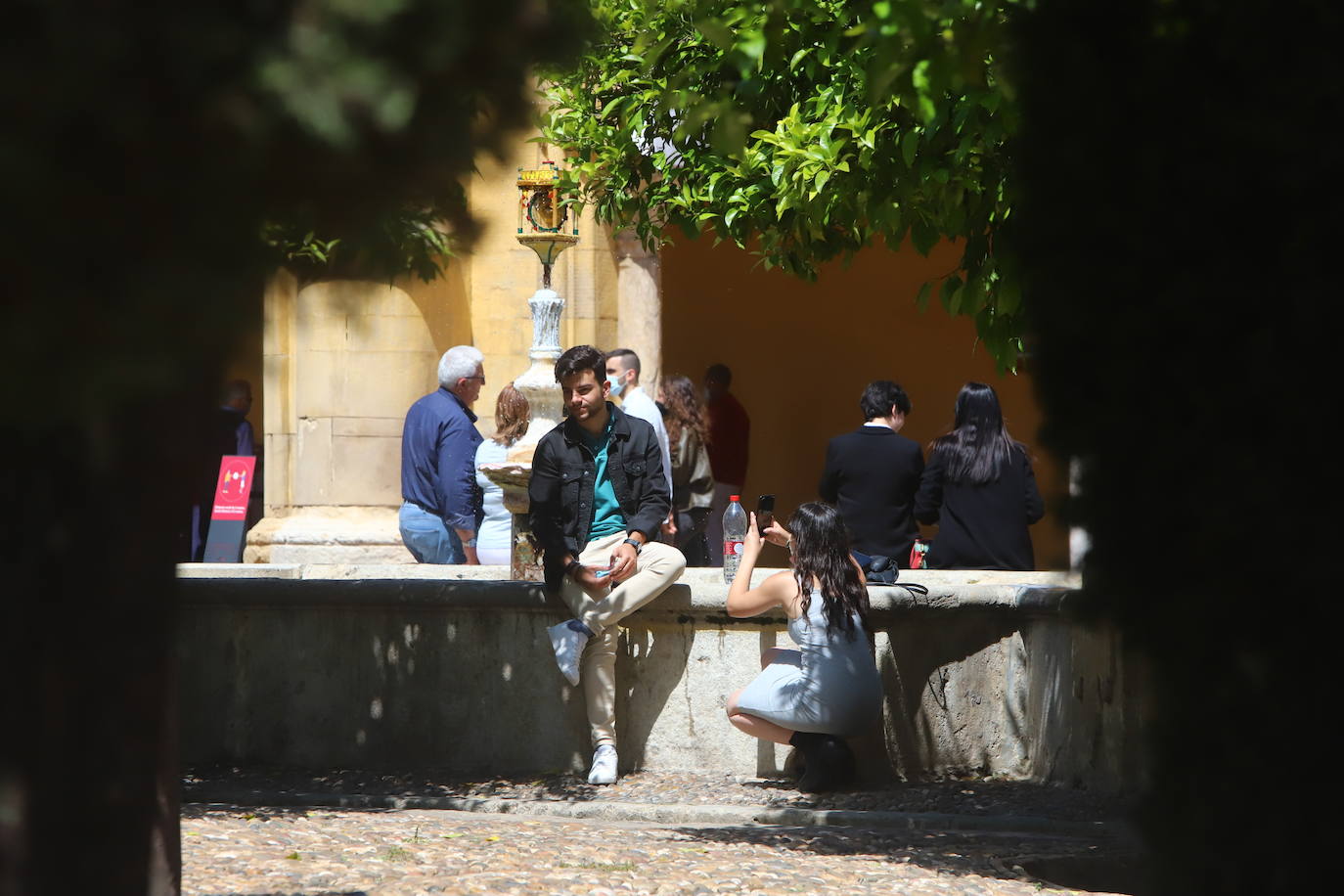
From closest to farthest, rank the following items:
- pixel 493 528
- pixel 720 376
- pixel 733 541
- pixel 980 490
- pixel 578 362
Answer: pixel 578 362 → pixel 733 541 → pixel 980 490 → pixel 493 528 → pixel 720 376

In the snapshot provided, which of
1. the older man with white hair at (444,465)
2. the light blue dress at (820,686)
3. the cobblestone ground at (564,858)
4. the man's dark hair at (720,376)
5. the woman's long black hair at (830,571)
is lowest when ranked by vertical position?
the cobblestone ground at (564,858)

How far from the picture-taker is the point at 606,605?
717 cm

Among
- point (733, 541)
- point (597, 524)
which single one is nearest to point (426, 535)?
point (733, 541)

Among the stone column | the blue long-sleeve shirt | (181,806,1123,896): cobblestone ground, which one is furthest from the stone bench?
the stone column

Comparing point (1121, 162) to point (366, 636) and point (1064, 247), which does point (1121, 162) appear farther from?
point (366, 636)

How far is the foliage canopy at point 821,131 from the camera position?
402cm

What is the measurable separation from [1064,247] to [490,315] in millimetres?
10055

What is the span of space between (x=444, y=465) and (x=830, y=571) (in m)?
2.64

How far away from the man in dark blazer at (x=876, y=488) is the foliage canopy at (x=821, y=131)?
141 cm

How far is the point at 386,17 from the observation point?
2.06 meters

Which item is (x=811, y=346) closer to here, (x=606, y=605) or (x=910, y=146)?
(x=606, y=605)

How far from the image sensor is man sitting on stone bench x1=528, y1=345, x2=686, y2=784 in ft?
23.5

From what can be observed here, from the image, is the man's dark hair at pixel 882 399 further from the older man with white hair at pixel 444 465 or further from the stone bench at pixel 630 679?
the older man with white hair at pixel 444 465

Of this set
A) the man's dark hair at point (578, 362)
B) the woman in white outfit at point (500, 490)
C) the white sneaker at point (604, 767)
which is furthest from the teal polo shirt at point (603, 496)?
the woman in white outfit at point (500, 490)
